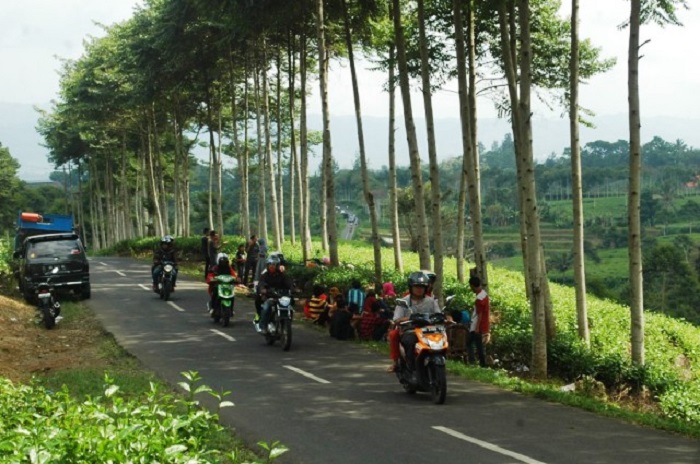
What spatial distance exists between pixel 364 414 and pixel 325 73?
1809 cm

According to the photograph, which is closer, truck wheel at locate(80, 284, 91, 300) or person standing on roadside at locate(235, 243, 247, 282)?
truck wheel at locate(80, 284, 91, 300)

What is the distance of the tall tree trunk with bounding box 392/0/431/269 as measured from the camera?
66.4ft

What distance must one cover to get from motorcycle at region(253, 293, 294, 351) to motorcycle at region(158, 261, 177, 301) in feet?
27.1

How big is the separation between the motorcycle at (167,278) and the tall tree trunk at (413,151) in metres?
8.26

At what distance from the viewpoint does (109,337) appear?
1883 cm

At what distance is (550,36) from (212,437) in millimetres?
18393

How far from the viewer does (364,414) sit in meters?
11.0

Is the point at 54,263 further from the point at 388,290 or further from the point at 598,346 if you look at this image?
the point at 598,346

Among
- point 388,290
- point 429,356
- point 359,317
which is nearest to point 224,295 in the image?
point 359,317

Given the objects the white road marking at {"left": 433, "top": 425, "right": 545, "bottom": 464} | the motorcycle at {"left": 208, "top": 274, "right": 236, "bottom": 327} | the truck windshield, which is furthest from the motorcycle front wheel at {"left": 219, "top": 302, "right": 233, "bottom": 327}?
the white road marking at {"left": 433, "top": 425, "right": 545, "bottom": 464}

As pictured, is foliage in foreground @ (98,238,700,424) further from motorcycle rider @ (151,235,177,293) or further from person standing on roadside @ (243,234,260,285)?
motorcycle rider @ (151,235,177,293)

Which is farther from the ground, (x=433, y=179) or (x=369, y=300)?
(x=433, y=179)

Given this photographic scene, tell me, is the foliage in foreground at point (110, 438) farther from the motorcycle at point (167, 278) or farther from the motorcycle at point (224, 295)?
the motorcycle at point (167, 278)

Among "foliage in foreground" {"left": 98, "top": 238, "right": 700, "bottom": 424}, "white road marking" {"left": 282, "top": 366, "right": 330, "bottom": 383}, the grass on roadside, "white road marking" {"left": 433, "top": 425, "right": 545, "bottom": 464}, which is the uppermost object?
the grass on roadside
